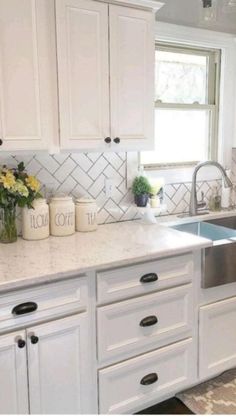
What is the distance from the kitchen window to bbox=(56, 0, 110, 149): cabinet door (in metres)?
0.70

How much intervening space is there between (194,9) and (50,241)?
1794mm

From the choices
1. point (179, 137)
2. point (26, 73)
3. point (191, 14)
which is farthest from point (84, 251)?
point (191, 14)

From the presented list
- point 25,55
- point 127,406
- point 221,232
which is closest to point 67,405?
point 127,406

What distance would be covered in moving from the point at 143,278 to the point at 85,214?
54cm

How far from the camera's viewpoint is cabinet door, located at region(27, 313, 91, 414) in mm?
1645

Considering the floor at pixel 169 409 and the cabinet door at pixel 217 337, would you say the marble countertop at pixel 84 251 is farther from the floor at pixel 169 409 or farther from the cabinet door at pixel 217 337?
the floor at pixel 169 409

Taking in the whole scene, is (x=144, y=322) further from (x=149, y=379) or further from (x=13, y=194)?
(x=13, y=194)

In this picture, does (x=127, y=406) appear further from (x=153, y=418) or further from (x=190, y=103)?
(x=190, y=103)

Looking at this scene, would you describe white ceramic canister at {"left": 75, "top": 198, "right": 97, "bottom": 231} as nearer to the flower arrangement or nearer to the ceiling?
the flower arrangement

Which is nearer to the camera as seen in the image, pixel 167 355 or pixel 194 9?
pixel 167 355

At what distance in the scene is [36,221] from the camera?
81.4 inches

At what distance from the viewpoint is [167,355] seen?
6.70 ft

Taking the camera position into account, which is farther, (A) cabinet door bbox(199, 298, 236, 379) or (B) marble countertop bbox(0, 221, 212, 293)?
(A) cabinet door bbox(199, 298, 236, 379)

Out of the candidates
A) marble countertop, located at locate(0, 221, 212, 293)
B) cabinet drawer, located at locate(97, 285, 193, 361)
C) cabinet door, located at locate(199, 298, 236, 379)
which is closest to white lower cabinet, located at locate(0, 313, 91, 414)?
cabinet drawer, located at locate(97, 285, 193, 361)
